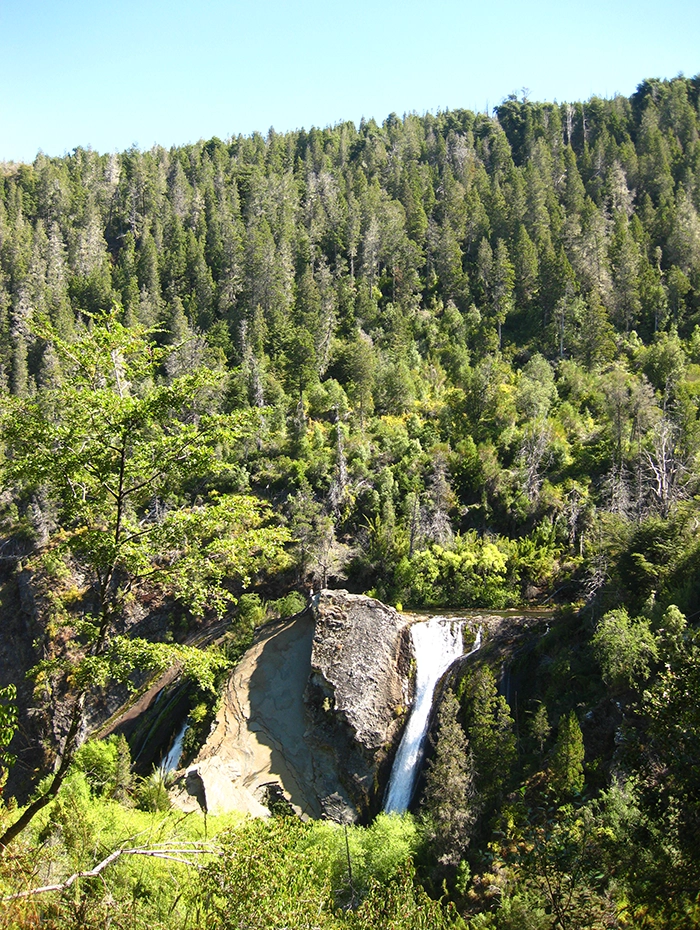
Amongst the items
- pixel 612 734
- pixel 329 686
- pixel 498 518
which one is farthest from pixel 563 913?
pixel 498 518

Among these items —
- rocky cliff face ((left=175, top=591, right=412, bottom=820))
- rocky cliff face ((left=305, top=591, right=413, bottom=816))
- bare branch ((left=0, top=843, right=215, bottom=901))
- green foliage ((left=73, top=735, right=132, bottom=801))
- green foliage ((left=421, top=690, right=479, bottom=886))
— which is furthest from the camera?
rocky cliff face ((left=305, top=591, right=413, bottom=816))

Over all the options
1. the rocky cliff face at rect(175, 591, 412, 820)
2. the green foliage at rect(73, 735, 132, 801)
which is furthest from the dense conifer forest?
the rocky cliff face at rect(175, 591, 412, 820)

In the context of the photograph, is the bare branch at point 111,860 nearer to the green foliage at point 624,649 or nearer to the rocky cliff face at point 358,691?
the green foliage at point 624,649

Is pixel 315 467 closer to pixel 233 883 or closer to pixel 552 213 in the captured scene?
pixel 233 883

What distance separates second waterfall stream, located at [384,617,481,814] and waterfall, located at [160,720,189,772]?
1015 cm

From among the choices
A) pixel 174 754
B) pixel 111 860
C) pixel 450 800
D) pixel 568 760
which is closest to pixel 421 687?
pixel 450 800

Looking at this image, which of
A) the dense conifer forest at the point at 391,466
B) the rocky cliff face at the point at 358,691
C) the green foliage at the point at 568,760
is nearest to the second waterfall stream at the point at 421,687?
the rocky cliff face at the point at 358,691

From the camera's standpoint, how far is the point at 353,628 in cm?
3050

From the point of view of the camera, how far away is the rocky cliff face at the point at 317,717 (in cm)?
2609

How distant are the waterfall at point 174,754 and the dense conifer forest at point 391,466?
166 cm

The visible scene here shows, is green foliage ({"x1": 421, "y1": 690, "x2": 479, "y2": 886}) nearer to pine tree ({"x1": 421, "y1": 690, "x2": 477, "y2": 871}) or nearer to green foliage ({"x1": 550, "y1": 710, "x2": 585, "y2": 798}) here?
pine tree ({"x1": 421, "y1": 690, "x2": 477, "y2": 871})

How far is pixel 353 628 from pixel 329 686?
293 centimetres

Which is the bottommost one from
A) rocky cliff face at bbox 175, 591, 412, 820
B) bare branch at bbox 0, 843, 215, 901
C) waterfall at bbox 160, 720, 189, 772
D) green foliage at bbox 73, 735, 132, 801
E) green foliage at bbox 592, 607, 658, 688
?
waterfall at bbox 160, 720, 189, 772

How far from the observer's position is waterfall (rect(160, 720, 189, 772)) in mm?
29922
